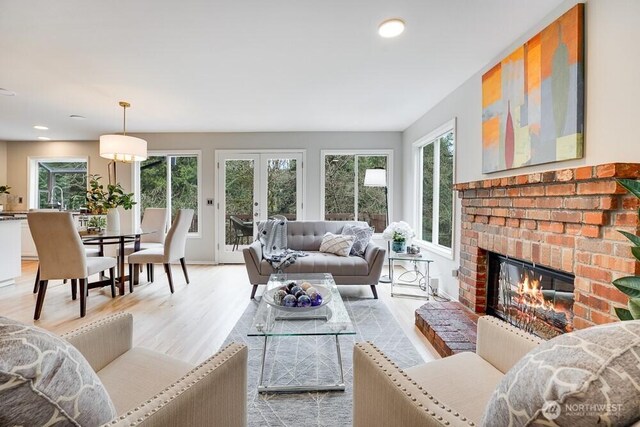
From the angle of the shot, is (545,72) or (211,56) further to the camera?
(211,56)

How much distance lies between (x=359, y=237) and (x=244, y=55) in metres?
2.34

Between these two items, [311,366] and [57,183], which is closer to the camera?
[311,366]

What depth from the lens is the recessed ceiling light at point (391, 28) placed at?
205 cm

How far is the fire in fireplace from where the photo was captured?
Result: 1.88m

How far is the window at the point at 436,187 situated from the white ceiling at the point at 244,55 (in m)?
0.50

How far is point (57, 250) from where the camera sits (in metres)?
2.79

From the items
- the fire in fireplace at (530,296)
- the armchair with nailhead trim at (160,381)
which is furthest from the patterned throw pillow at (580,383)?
the fire in fireplace at (530,296)

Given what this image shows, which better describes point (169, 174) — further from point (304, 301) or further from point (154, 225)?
point (304, 301)

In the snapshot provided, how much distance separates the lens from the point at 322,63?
8.84ft

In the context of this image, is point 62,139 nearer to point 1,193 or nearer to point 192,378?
point 1,193

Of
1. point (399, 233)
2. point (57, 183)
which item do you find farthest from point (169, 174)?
point (399, 233)

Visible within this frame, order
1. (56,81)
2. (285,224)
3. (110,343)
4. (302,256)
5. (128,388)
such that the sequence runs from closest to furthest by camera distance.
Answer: (128,388) < (110,343) < (56,81) < (302,256) < (285,224)

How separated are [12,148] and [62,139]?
3.64 ft

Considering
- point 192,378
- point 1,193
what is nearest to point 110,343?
point 192,378
